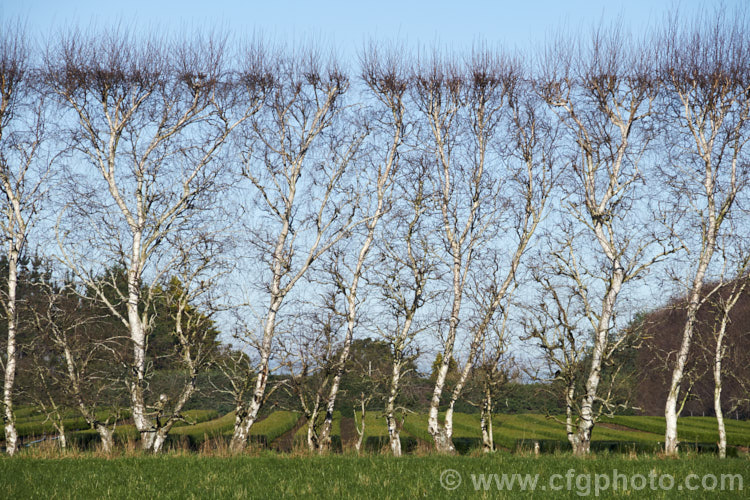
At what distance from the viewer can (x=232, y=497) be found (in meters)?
6.88

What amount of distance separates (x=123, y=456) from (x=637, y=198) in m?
13.3

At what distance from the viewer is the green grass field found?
724cm

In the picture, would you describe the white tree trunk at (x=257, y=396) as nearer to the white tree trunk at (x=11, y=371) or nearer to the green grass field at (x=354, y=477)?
the green grass field at (x=354, y=477)

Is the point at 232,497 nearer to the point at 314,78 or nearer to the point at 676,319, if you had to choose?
the point at 314,78

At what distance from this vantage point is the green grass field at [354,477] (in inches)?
285

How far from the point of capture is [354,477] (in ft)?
27.2

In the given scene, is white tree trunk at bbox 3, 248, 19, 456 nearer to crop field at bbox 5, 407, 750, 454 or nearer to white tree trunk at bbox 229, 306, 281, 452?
white tree trunk at bbox 229, 306, 281, 452

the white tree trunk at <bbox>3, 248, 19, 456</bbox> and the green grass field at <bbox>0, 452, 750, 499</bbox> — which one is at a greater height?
the white tree trunk at <bbox>3, 248, 19, 456</bbox>

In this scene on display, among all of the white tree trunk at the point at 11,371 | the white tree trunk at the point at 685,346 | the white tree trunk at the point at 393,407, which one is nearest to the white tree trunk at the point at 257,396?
the white tree trunk at the point at 393,407

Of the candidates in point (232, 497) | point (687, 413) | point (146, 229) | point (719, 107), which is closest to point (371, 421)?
point (146, 229)

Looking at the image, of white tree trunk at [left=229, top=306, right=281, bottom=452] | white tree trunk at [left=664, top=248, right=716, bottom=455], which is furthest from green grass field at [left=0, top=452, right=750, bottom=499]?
white tree trunk at [left=664, top=248, right=716, bottom=455]

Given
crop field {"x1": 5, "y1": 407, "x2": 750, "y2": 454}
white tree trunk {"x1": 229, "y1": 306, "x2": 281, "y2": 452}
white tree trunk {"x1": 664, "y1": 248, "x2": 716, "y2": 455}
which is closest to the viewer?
white tree trunk {"x1": 229, "y1": 306, "x2": 281, "y2": 452}

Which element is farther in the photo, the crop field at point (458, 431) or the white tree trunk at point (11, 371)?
the crop field at point (458, 431)

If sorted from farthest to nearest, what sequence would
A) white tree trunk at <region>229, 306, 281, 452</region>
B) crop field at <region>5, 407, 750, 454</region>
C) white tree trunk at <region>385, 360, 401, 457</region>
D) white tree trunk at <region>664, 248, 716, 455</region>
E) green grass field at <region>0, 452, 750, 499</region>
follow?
crop field at <region>5, 407, 750, 454</region>, white tree trunk at <region>385, 360, 401, 457</region>, white tree trunk at <region>664, 248, 716, 455</region>, white tree trunk at <region>229, 306, 281, 452</region>, green grass field at <region>0, 452, 750, 499</region>
